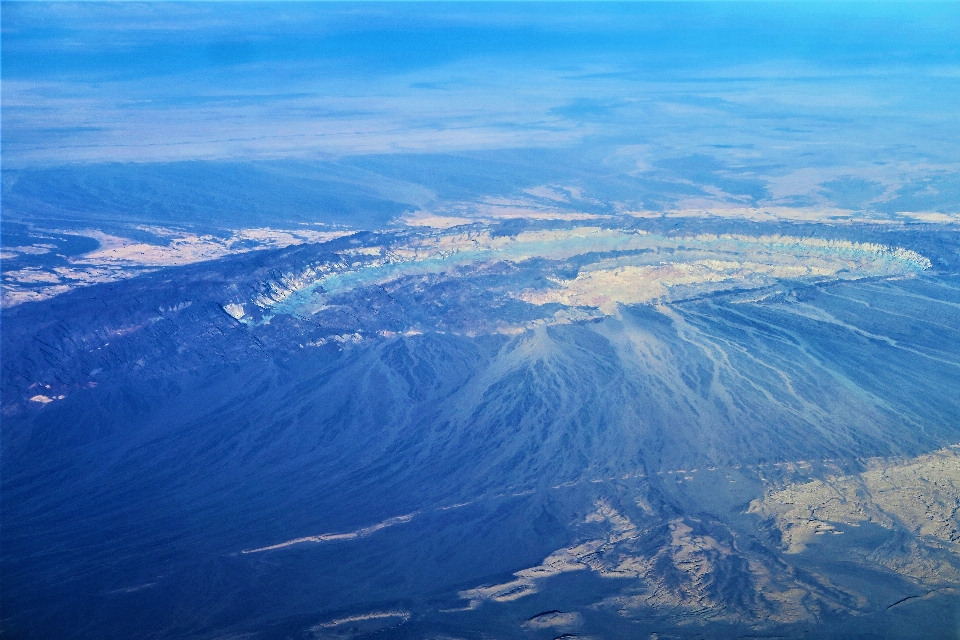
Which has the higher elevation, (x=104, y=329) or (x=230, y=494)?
(x=104, y=329)

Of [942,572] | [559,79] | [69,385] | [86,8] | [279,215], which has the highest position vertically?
[86,8]

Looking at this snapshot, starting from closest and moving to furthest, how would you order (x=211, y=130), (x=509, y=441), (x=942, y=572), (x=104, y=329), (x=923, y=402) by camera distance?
(x=942, y=572), (x=509, y=441), (x=923, y=402), (x=104, y=329), (x=211, y=130)

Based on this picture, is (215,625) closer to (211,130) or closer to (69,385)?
(69,385)

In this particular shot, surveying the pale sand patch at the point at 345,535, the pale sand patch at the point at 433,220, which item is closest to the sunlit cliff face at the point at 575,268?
the pale sand patch at the point at 433,220

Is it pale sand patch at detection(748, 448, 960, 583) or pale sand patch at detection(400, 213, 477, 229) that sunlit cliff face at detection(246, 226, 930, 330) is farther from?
pale sand patch at detection(748, 448, 960, 583)

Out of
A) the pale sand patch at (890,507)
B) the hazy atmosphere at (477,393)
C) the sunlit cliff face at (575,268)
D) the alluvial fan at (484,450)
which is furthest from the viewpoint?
the sunlit cliff face at (575,268)

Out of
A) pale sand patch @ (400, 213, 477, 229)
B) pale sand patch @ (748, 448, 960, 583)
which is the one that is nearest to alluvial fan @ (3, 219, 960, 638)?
pale sand patch @ (748, 448, 960, 583)

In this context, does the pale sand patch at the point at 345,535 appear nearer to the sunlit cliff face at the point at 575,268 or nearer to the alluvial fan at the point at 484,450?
the alluvial fan at the point at 484,450

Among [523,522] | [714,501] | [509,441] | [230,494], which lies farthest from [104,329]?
[714,501]

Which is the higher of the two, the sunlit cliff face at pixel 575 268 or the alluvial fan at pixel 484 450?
the sunlit cliff face at pixel 575 268
